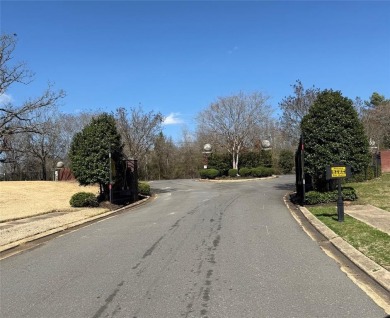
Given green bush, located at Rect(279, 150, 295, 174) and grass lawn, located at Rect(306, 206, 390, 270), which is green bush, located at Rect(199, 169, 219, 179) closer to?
green bush, located at Rect(279, 150, 295, 174)

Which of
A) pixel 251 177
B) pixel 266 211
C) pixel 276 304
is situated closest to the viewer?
pixel 276 304

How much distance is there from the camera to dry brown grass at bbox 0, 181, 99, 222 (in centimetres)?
1805

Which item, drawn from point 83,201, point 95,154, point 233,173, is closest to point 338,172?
point 95,154

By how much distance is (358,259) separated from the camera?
24.2 ft

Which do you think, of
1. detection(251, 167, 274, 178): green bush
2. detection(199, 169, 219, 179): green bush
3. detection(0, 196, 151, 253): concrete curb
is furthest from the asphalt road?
detection(199, 169, 219, 179): green bush

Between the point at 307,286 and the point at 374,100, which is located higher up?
the point at 374,100

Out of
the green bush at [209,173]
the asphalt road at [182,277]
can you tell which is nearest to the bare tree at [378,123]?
the green bush at [209,173]

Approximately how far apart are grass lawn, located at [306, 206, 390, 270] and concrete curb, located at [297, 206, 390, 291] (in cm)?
11

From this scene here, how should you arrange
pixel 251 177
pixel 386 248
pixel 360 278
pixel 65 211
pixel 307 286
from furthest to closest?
pixel 251 177 → pixel 65 211 → pixel 386 248 → pixel 360 278 → pixel 307 286

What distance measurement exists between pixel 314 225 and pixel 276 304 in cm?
686

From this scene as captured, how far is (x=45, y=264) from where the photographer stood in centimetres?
802

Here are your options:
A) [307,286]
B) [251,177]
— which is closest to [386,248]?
[307,286]

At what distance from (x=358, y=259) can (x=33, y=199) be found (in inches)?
812

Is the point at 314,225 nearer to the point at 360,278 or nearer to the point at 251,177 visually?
the point at 360,278
